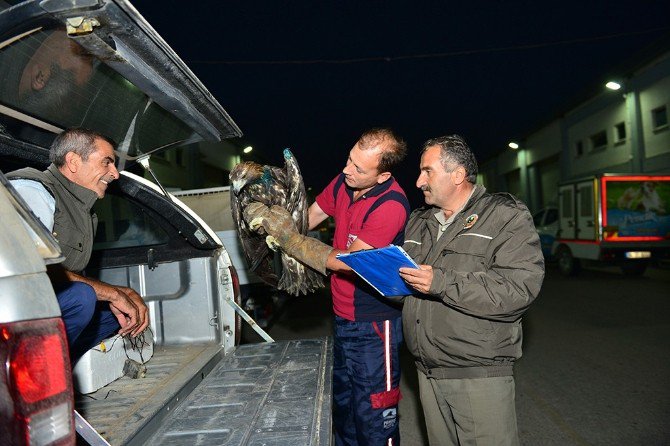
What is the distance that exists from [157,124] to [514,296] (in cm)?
229

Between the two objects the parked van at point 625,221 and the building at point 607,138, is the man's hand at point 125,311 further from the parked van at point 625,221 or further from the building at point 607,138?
the building at point 607,138

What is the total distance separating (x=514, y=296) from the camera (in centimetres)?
230

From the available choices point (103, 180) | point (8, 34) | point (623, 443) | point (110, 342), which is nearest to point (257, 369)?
point (110, 342)

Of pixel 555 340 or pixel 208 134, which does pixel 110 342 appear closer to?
pixel 208 134

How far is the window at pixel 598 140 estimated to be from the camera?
2207 cm

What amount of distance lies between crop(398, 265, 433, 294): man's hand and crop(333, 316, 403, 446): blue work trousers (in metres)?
0.90

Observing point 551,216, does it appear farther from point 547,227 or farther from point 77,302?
point 77,302

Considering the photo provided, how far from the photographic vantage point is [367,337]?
10.4 ft

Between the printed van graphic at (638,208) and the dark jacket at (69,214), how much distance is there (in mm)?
13095

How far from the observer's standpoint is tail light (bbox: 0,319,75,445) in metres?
1.16

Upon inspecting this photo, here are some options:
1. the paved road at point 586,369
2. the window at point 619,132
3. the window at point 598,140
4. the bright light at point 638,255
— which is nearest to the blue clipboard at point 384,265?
the paved road at point 586,369

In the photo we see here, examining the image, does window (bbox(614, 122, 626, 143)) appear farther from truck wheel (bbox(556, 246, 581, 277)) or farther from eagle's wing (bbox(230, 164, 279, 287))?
eagle's wing (bbox(230, 164, 279, 287))

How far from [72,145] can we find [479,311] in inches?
95.6

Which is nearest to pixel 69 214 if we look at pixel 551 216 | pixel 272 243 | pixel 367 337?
pixel 272 243
